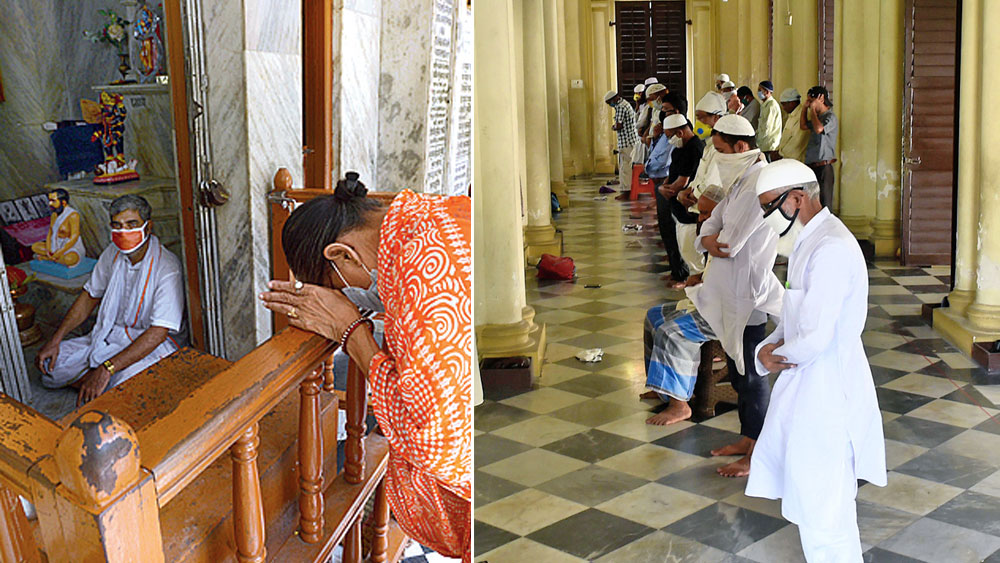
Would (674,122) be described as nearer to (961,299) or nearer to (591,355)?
(591,355)

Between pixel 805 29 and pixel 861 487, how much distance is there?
6472 millimetres

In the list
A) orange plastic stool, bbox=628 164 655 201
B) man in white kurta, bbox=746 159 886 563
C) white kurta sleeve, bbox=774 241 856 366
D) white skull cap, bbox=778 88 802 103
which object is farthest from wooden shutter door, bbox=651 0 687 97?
white kurta sleeve, bbox=774 241 856 366

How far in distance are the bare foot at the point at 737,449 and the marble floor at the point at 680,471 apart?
Result: 61mm

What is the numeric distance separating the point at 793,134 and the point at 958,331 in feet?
8.71

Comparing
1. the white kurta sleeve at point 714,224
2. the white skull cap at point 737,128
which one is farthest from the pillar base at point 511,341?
the white skull cap at point 737,128

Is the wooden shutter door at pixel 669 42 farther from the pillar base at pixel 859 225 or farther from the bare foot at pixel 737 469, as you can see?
the bare foot at pixel 737 469

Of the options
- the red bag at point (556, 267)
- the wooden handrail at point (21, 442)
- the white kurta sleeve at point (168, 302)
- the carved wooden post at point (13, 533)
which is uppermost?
the wooden handrail at point (21, 442)

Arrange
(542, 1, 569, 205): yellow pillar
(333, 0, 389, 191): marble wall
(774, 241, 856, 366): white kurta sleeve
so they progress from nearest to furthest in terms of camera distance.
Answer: (774, 241, 856, 366): white kurta sleeve → (333, 0, 389, 191): marble wall → (542, 1, 569, 205): yellow pillar

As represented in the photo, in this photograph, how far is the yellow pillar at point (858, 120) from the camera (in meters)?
7.78

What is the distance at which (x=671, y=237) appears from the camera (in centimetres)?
732

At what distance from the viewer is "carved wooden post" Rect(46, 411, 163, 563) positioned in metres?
1.39

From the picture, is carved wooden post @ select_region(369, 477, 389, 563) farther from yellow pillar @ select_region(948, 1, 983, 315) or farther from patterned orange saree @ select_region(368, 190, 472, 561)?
yellow pillar @ select_region(948, 1, 983, 315)

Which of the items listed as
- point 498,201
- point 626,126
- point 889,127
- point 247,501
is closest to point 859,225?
point 889,127

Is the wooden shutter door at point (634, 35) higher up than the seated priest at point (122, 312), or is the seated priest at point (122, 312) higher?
the wooden shutter door at point (634, 35)
